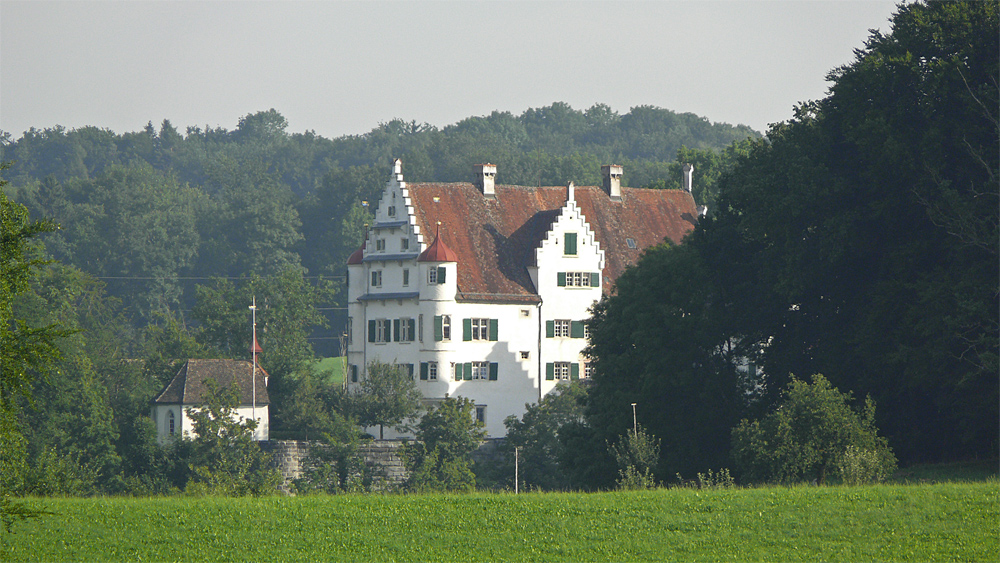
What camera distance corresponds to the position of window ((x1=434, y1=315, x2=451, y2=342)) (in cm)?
8256

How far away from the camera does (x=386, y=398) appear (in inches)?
3076

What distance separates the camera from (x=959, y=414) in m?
43.0

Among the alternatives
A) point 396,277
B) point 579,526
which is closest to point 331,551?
point 579,526

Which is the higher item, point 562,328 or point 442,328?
point 562,328

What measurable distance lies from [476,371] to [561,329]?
602 cm

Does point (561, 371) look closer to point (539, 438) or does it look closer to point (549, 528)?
point (539, 438)

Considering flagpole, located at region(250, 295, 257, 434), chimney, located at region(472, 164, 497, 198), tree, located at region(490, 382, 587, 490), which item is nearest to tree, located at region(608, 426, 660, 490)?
tree, located at region(490, 382, 587, 490)

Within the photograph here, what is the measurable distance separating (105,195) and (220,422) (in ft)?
242

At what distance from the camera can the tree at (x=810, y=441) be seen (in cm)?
3997

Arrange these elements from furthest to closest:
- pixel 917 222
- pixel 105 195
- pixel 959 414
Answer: pixel 105 195
pixel 917 222
pixel 959 414

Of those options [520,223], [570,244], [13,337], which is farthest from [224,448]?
[13,337]

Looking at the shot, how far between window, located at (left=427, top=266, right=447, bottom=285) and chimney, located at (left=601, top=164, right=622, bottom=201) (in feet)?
50.3

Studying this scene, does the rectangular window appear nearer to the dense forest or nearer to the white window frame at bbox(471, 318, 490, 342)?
the white window frame at bbox(471, 318, 490, 342)

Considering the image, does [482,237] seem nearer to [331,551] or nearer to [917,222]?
[917,222]
